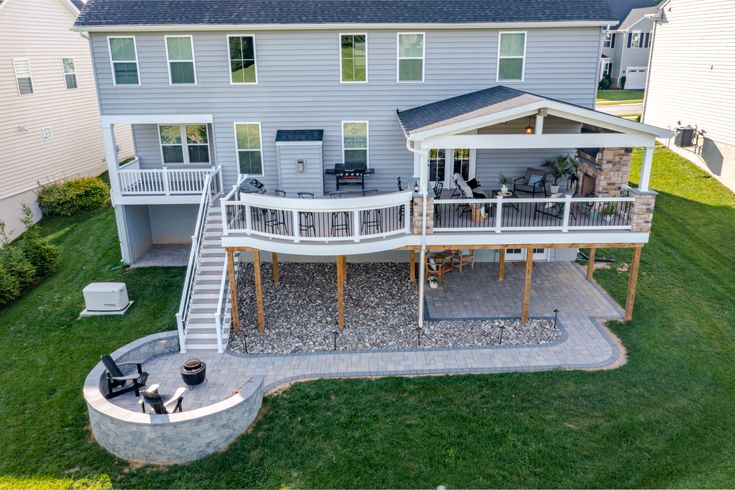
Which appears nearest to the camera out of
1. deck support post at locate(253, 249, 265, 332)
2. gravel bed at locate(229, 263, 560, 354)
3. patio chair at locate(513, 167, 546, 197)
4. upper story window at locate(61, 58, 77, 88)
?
gravel bed at locate(229, 263, 560, 354)

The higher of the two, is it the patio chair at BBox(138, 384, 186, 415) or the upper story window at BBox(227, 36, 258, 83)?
the upper story window at BBox(227, 36, 258, 83)

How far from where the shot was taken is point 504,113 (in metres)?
12.4

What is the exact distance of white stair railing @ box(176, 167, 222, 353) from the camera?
43.4 ft

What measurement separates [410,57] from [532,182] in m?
5.27

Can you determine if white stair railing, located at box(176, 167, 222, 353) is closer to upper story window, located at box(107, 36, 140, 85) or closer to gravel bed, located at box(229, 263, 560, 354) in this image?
gravel bed, located at box(229, 263, 560, 354)

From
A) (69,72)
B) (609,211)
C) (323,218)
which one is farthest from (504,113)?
(69,72)

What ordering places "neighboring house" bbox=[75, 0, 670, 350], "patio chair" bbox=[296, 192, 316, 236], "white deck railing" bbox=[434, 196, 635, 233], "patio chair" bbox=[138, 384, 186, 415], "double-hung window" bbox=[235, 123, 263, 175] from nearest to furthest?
"patio chair" bbox=[138, 384, 186, 415] < "white deck railing" bbox=[434, 196, 635, 233] < "patio chair" bbox=[296, 192, 316, 236] < "neighboring house" bbox=[75, 0, 670, 350] < "double-hung window" bbox=[235, 123, 263, 175]

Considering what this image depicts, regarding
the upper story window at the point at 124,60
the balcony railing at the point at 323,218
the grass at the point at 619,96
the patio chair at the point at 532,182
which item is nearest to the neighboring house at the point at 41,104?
the upper story window at the point at 124,60

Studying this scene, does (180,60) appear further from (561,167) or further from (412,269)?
(561,167)

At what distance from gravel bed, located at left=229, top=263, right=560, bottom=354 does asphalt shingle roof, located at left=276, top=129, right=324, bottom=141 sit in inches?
166

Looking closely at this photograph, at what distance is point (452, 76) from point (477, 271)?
612 centimetres

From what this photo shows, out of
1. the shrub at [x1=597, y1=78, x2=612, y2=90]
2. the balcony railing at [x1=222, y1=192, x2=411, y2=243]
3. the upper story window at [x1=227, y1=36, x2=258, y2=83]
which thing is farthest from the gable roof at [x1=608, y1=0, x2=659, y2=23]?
the balcony railing at [x1=222, y1=192, x2=411, y2=243]

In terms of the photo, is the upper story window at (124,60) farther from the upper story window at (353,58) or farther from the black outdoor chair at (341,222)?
the black outdoor chair at (341,222)

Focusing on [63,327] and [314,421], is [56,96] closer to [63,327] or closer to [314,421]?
[63,327]
